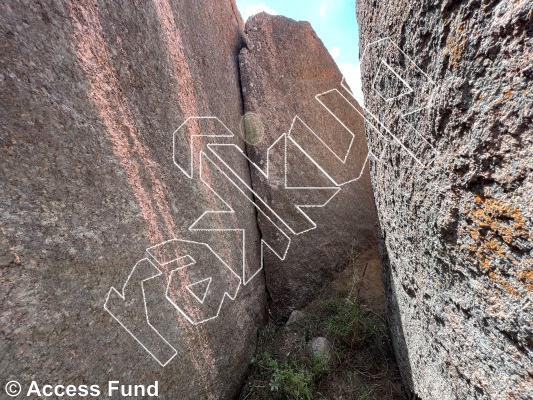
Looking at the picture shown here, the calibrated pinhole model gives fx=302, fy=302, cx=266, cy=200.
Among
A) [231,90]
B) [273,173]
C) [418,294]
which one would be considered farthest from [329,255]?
[231,90]

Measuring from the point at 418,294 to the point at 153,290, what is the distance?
1.19 meters

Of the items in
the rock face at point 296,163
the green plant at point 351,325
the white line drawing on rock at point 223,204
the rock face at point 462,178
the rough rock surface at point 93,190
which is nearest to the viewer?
the rock face at point 462,178

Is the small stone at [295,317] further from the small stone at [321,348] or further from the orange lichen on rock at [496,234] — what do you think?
the orange lichen on rock at [496,234]

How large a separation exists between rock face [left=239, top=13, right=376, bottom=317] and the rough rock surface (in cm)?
89

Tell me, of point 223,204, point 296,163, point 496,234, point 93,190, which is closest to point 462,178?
point 496,234

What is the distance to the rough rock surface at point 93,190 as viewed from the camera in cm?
88

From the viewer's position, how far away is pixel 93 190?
1101 millimetres

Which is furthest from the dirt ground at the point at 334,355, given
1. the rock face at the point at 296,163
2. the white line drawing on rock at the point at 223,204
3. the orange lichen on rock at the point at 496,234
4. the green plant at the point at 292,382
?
the orange lichen on rock at the point at 496,234

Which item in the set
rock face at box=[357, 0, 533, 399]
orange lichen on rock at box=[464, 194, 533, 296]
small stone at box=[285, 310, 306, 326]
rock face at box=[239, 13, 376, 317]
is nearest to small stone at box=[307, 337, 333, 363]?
small stone at box=[285, 310, 306, 326]

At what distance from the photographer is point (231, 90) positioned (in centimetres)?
242

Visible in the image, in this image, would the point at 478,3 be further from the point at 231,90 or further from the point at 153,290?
the point at 231,90

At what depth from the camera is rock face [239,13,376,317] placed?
2611 mm

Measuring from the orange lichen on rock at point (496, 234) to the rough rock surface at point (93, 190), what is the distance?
1221mm

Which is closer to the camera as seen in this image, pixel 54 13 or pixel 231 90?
pixel 54 13
